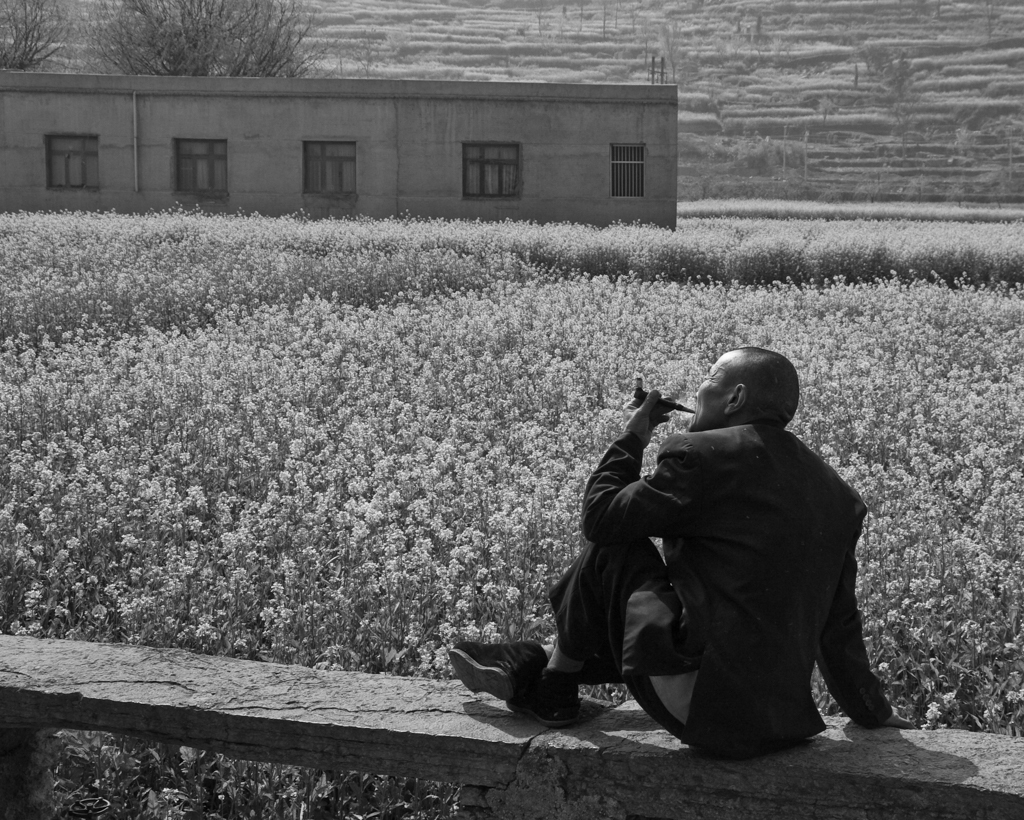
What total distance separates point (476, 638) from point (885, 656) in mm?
1567

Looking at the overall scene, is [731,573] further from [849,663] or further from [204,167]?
[204,167]

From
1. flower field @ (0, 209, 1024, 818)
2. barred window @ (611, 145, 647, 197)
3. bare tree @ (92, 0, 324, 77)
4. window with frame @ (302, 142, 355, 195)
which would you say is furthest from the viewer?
bare tree @ (92, 0, 324, 77)

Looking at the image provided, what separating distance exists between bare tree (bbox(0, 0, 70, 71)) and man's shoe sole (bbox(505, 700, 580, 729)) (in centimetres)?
4912

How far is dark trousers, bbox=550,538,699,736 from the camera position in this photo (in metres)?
3.06

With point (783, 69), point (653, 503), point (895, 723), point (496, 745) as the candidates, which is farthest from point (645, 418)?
point (783, 69)

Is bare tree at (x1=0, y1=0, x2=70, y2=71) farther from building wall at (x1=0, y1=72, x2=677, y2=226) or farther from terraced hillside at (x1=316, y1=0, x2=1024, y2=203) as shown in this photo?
terraced hillside at (x1=316, y1=0, x2=1024, y2=203)

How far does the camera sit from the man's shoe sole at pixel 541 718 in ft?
10.9

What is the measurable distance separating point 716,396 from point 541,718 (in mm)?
959

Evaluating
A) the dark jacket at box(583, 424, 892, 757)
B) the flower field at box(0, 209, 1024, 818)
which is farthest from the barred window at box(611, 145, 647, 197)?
the dark jacket at box(583, 424, 892, 757)

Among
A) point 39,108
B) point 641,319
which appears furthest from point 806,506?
point 39,108

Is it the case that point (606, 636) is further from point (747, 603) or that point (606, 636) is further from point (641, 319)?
point (641, 319)

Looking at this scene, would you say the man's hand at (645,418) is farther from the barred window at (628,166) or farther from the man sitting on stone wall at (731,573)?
the barred window at (628,166)

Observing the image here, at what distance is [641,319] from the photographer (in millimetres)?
13250

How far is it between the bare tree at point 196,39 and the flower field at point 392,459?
28198 mm
